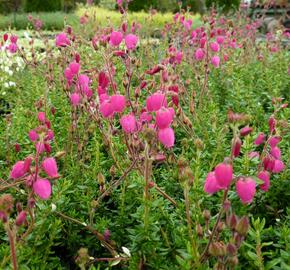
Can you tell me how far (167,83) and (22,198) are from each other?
0.75 meters

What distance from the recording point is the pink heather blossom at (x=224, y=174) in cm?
91

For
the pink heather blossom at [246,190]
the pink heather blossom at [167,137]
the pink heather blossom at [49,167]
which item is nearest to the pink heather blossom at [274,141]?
the pink heather blossom at [167,137]

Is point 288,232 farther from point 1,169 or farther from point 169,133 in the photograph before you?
point 1,169

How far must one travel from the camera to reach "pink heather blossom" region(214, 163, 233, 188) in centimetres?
91

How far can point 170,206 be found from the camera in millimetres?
1694

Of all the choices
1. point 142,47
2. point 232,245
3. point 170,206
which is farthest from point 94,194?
point 142,47

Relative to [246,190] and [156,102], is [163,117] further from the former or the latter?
[246,190]

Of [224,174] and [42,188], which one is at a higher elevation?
[224,174]

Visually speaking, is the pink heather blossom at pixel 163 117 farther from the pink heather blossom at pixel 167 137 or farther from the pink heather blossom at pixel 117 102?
the pink heather blossom at pixel 117 102

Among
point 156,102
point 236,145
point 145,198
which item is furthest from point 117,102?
point 236,145

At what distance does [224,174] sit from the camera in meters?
0.92

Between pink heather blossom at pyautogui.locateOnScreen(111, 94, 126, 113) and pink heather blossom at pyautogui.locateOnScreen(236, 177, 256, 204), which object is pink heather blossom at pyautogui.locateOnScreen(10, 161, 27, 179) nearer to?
pink heather blossom at pyautogui.locateOnScreen(111, 94, 126, 113)

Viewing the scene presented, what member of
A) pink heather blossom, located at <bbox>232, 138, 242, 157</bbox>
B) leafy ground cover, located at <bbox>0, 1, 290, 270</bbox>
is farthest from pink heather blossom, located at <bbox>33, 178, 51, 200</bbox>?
pink heather blossom, located at <bbox>232, 138, 242, 157</bbox>

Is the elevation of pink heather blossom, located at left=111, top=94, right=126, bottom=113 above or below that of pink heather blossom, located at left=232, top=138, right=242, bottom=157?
below
